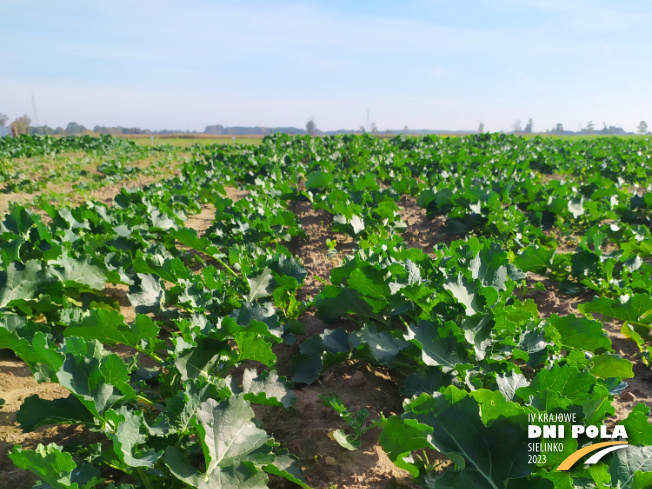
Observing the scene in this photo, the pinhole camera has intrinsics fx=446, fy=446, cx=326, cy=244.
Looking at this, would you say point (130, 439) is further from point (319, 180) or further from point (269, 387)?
point (319, 180)

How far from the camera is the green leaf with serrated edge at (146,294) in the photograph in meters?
3.17

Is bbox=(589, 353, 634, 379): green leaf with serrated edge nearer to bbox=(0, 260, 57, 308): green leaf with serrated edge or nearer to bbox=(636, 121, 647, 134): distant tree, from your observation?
bbox=(0, 260, 57, 308): green leaf with serrated edge

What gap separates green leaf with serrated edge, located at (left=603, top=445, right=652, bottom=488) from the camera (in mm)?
1653

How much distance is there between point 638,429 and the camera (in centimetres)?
172

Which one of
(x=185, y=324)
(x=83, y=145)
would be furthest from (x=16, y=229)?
(x=83, y=145)

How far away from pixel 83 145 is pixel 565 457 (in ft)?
91.2

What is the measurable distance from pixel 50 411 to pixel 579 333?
2994mm

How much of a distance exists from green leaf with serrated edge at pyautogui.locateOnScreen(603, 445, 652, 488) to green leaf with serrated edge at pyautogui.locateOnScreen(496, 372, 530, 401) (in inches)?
17.7

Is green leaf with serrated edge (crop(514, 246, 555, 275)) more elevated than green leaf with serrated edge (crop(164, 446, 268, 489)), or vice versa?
green leaf with serrated edge (crop(514, 246, 555, 275))

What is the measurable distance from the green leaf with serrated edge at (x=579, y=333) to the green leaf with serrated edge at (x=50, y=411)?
2668mm

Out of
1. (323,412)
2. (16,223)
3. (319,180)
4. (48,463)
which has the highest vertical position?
(319,180)

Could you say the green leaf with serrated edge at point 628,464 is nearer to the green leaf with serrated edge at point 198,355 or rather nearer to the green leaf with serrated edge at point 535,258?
the green leaf with serrated edge at point 198,355

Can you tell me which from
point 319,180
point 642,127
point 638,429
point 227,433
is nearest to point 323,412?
point 227,433

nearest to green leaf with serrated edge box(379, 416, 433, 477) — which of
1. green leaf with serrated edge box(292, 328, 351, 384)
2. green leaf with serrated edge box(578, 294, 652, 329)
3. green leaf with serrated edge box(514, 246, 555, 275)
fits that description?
green leaf with serrated edge box(292, 328, 351, 384)
